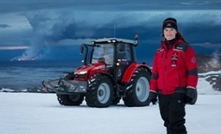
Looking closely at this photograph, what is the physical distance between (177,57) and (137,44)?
8391 millimetres

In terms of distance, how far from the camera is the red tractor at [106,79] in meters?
12.6

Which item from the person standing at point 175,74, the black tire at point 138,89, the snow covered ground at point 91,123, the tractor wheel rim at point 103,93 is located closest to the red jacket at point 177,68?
the person standing at point 175,74

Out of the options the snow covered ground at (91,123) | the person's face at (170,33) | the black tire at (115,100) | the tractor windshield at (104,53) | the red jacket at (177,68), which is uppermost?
the tractor windshield at (104,53)

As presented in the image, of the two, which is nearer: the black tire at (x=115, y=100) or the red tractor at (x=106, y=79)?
the red tractor at (x=106, y=79)

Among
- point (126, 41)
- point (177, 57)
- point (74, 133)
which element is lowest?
point (74, 133)

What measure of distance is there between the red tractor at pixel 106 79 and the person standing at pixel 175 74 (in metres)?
6.94

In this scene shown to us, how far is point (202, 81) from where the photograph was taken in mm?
14508

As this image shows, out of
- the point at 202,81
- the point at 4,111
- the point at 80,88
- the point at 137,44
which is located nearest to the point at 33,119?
the point at 4,111

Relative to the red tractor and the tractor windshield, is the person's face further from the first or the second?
the tractor windshield

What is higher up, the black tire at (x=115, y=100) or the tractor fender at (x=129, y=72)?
the tractor fender at (x=129, y=72)

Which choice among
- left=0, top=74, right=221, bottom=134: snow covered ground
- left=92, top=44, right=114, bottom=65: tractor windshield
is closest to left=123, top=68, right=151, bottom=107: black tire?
left=92, top=44, right=114, bottom=65: tractor windshield

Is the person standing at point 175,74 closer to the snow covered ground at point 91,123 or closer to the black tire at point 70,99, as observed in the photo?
the snow covered ground at point 91,123

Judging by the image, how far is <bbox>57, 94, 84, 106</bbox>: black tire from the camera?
44.2 ft

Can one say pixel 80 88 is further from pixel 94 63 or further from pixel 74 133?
pixel 74 133
